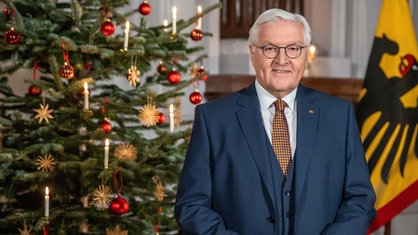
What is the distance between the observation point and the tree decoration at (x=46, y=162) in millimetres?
3996

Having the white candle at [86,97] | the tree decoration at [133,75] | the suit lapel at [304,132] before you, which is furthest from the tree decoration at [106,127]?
the suit lapel at [304,132]

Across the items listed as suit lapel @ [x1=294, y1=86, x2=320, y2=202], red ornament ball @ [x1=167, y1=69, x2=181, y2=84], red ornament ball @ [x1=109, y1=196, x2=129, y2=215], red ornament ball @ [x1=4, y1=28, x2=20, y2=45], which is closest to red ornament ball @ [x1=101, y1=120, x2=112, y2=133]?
red ornament ball @ [x1=109, y1=196, x2=129, y2=215]

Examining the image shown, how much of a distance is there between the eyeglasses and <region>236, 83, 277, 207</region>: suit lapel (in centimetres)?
16

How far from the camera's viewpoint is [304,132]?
8.38 ft

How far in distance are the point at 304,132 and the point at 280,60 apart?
23 centimetres

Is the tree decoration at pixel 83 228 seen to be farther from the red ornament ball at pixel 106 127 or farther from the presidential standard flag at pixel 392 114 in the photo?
the presidential standard flag at pixel 392 114

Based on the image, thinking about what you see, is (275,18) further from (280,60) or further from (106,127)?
(106,127)

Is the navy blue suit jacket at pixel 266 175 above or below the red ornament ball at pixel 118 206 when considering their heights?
above

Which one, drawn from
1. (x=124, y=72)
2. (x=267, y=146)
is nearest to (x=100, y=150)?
(x=124, y=72)

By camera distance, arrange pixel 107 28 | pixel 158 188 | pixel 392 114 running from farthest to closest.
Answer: pixel 392 114, pixel 158 188, pixel 107 28

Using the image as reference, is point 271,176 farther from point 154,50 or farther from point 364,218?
point 154,50

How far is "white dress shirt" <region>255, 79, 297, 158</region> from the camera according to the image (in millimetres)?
2590

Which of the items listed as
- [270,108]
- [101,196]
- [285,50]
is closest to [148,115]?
[101,196]

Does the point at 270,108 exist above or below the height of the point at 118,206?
above
